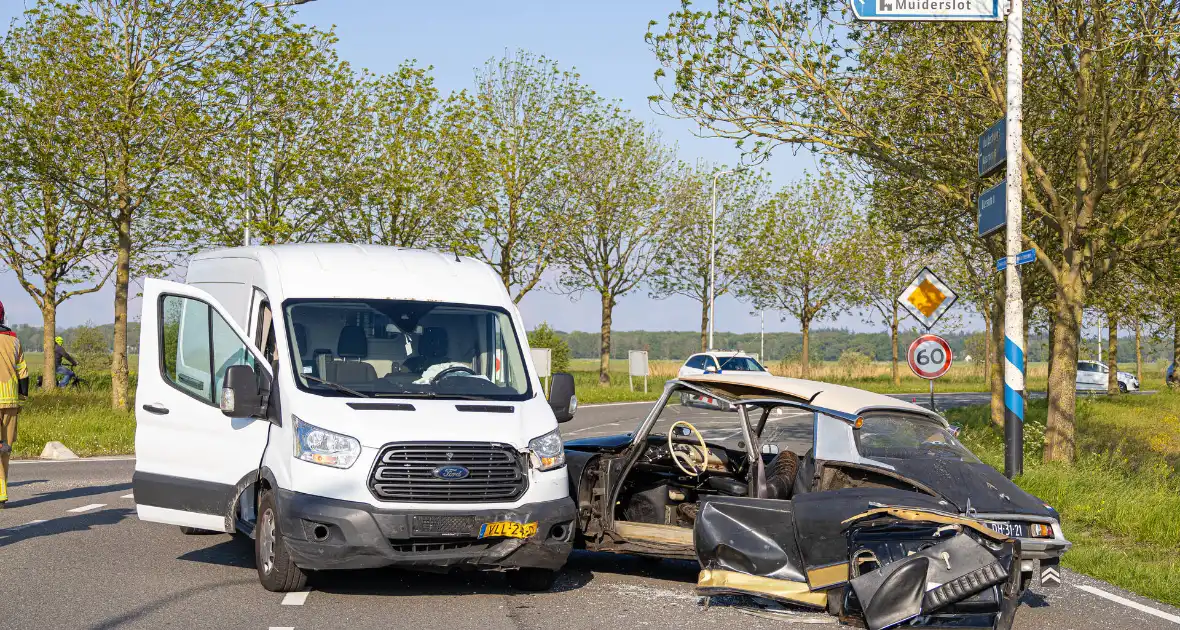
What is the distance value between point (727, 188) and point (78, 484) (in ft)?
134

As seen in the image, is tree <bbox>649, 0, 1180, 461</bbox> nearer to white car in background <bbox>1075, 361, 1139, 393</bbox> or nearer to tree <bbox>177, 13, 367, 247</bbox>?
tree <bbox>177, 13, 367, 247</bbox>

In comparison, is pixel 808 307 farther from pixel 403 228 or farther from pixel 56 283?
pixel 56 283

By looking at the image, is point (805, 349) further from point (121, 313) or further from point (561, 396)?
point (561, 396)

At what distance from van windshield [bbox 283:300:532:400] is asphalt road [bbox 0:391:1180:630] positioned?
1358mm

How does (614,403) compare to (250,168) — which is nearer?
(250,168)

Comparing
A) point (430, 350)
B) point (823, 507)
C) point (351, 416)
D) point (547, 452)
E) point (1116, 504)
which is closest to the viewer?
point (823, 507)

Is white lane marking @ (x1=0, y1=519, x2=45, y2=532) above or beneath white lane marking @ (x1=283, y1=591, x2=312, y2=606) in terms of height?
beneath

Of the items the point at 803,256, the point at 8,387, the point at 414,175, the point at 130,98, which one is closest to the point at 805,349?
the point at 803,256

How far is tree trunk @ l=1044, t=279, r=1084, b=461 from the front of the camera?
55.4ft

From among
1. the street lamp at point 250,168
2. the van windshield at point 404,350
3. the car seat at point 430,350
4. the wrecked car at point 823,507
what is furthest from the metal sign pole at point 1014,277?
the street lamp at point 250,168

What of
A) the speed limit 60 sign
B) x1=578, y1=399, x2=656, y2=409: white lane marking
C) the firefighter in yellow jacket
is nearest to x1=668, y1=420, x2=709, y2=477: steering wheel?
the firefighter in yellow jacket

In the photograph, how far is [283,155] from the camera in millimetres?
29797

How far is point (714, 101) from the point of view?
16875 millimetres

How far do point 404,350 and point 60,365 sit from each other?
30615 mm
